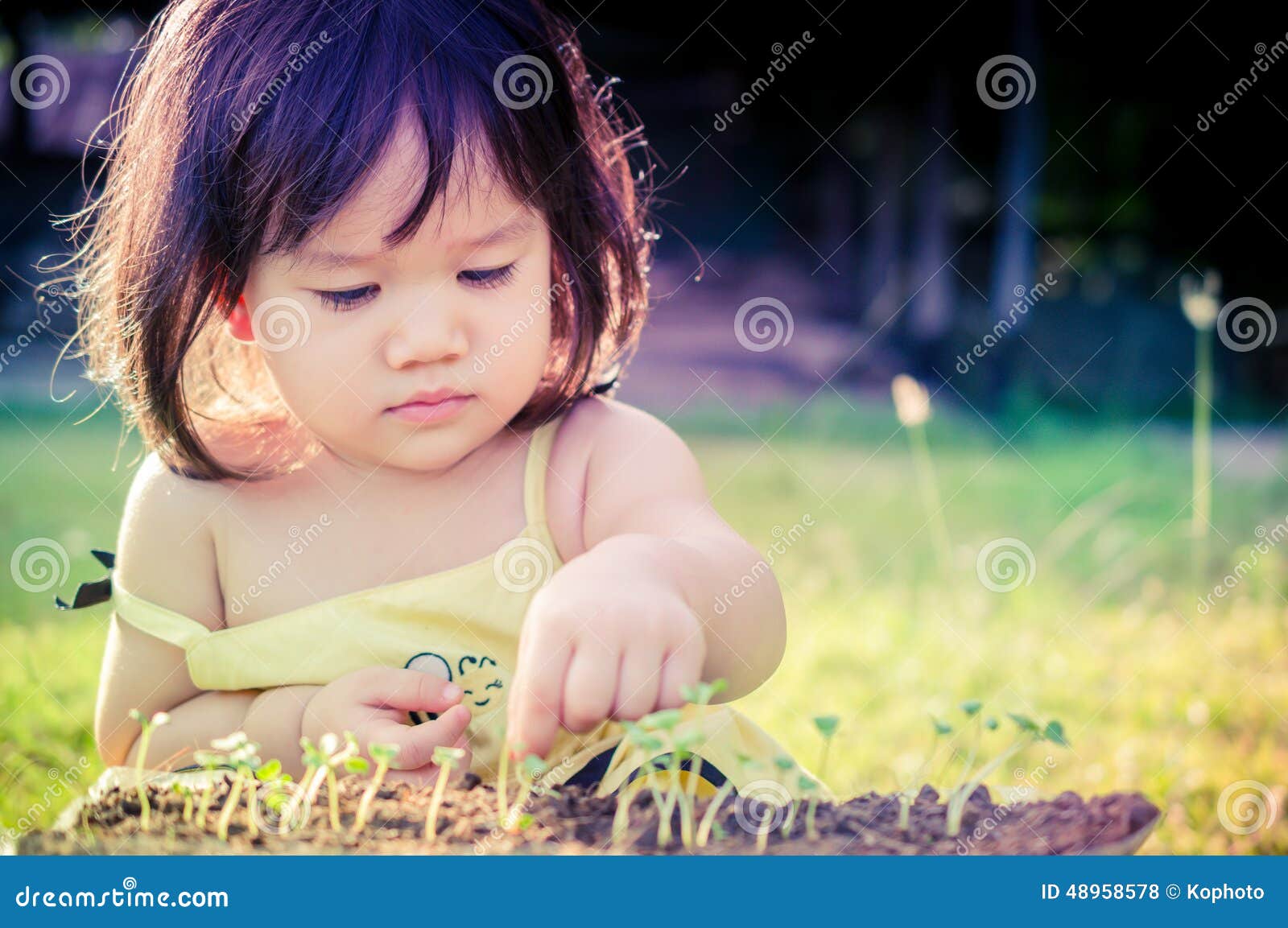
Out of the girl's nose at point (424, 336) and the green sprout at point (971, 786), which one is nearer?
the green sprout at point (971, 786)

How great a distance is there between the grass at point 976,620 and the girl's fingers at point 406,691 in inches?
29.4

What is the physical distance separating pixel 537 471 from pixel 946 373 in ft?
20.5

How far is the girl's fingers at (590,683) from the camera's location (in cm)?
123

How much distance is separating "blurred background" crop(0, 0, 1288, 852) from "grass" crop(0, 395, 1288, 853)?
14mm

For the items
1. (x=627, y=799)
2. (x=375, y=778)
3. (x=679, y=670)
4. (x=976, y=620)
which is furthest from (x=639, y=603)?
(x=976, y=620)

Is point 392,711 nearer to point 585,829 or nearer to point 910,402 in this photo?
point 585,829

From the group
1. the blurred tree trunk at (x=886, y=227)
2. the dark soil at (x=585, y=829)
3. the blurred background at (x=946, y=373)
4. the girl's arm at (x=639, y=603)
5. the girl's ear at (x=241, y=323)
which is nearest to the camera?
the dark soil at (x=585, y=829)

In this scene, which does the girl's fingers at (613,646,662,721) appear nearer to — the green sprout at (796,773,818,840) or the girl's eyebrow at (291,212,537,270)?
the green sprout at (796,773,818,840)

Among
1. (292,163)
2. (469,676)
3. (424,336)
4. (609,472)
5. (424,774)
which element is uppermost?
(292,163)

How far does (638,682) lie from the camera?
1257 millimetres

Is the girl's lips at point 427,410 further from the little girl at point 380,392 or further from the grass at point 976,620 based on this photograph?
the grass at point 976,620

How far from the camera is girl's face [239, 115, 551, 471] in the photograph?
1560 mm

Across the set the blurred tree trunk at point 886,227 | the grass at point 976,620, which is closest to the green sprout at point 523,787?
the grass at point 976,620

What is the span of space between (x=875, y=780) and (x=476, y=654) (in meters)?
1.10
